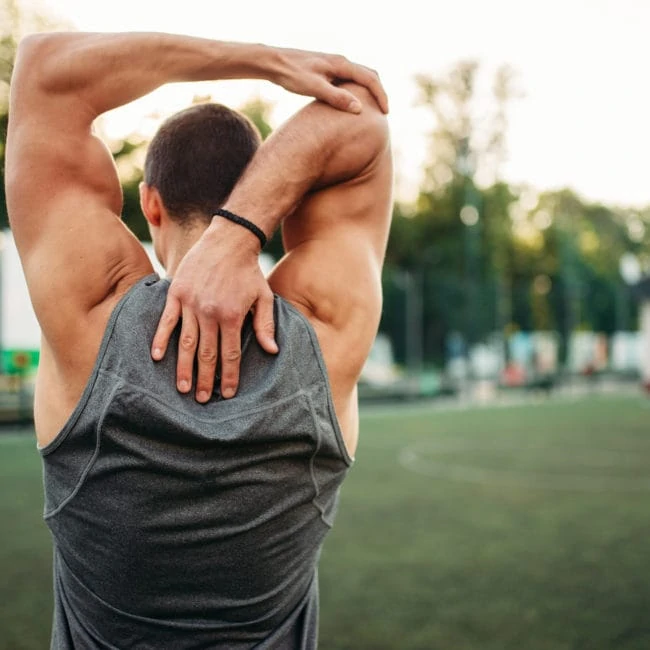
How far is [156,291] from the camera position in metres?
1.16

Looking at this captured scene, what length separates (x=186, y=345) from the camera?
3.66 feet

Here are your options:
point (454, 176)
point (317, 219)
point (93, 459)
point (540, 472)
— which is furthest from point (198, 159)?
point (454, 176)

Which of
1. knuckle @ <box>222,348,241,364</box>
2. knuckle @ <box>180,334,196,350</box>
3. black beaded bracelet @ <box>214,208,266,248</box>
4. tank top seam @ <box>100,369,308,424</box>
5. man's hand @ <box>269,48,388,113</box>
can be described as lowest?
tank top seam @ <box>100,369,308,424</box>

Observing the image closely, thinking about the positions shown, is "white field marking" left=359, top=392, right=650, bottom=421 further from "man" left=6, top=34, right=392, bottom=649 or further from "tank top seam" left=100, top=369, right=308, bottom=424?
"tank top seam" left=100, top=369, right=308, bottom=424

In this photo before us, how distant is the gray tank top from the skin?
0.12ft

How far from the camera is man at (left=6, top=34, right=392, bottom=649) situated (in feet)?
3.66

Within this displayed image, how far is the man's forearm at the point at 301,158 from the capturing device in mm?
1215

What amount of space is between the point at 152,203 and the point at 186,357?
308 mm

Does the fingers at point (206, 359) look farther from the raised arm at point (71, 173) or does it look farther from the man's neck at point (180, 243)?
the man's neck at point (180, 243)

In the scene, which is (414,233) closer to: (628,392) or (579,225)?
(628,392)

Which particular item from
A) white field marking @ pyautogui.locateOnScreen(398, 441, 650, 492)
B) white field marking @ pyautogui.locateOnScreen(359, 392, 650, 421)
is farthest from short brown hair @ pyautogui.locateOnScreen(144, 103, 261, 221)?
white field marking @ pyautogui.locateOnScreen(359, 392, 650, 421)

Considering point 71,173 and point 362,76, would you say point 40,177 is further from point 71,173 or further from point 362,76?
point 362,76

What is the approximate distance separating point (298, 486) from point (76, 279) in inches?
16.4

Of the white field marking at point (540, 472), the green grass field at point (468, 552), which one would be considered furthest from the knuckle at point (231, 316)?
the white field marking at point (540, 472)
